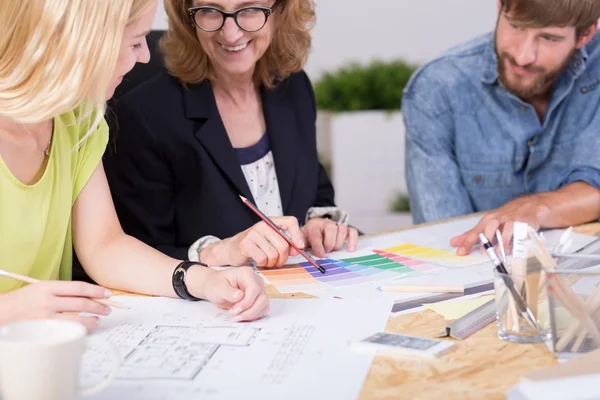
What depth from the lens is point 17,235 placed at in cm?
142

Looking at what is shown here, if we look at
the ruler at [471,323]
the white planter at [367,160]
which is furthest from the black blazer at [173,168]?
the white planter at [367,160]

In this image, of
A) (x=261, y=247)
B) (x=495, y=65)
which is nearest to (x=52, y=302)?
(x=261, y=247)

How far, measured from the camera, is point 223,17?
1.89m

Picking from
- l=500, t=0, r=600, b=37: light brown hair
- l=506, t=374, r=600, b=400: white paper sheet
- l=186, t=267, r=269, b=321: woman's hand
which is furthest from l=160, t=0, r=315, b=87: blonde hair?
l=506, t=374, r=600, b=400: white paper sheet

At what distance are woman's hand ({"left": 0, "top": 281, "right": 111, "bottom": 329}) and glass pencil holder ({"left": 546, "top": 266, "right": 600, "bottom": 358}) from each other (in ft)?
2.04

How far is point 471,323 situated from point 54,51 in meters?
0.74

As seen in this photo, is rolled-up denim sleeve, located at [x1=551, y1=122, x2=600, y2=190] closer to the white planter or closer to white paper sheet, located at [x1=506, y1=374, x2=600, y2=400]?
white paper sheet, located at [x1=506, y1=374, x2=600, y2=400]

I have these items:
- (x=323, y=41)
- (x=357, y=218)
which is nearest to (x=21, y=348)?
(x=357, y=218)

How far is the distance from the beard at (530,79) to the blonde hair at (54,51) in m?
1.35

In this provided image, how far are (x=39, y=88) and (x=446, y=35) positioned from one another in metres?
3.83

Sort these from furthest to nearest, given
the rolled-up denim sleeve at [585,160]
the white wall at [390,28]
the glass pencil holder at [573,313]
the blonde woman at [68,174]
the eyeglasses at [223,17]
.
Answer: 1. the white wall at [390,28]
2. the rolled-up denim sleeve at [585,160]
3. the eyeglasses at [223,17]
4. the blonde woman at [68,174]
5. the glass pencil holder at [573,313]

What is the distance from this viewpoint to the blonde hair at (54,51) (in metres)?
1.22

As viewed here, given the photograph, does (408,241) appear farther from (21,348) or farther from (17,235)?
(21,348)

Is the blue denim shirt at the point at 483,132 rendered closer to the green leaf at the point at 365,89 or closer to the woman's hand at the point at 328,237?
the woman's hand at the point at 328,237
